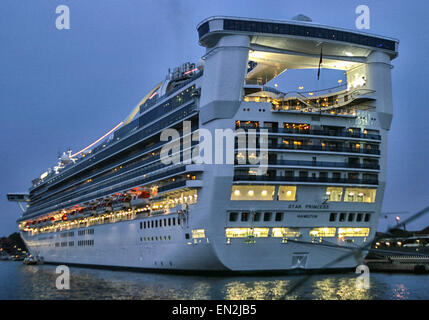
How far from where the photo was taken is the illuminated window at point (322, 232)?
1614 inches

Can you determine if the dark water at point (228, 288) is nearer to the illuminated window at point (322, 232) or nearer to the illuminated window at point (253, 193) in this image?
the illuminated window at point (322, 232)

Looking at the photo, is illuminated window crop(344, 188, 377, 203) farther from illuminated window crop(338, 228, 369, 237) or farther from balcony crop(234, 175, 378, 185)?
illuminated window crop(338, 228, 369, 237)

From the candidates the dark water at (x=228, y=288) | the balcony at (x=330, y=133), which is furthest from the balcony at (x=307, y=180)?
the dark water at (x=228, y=288)

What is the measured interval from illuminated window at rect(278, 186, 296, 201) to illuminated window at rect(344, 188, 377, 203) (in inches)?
171

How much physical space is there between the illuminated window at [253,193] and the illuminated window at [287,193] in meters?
0.69

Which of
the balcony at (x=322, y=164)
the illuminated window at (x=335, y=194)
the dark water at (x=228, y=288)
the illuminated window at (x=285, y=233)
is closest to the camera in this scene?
the dark water at (x=228, y=288)

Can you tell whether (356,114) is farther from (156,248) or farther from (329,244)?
Answer: (156,248)

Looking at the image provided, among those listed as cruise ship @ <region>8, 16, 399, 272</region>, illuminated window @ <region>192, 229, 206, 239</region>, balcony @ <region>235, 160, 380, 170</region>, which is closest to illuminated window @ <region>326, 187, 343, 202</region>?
cruise ship @ <region>8, 16, 399, 272</region>

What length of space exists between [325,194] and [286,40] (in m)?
12.0

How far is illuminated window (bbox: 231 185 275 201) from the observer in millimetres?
39625

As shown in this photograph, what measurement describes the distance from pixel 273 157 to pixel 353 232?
8.79 m

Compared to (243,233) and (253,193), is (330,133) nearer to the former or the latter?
(253,193)

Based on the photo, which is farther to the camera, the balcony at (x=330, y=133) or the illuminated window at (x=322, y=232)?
the illuminated window at (x=322, y=232)
